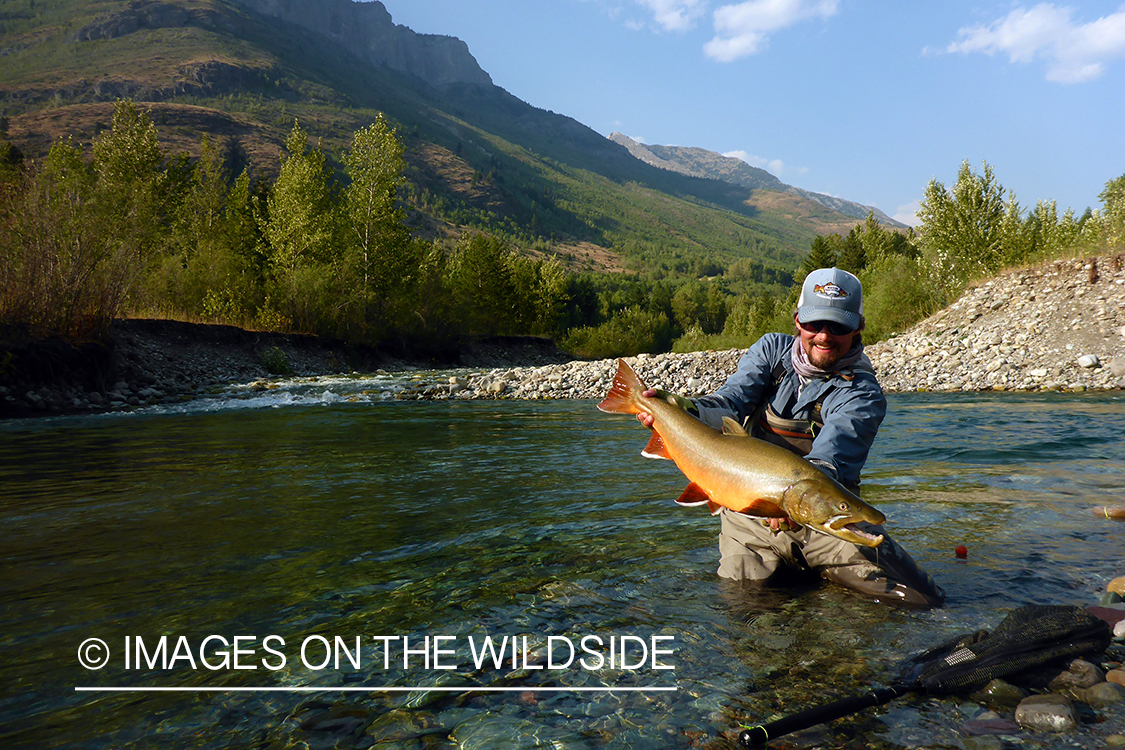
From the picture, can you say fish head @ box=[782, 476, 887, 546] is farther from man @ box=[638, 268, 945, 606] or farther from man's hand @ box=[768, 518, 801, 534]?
man @ box=[638, 268, 945, 606]

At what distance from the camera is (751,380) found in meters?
4.67

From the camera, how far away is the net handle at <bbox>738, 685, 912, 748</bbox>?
2.61 metres

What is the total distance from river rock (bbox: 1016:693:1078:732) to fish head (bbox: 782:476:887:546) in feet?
3.13

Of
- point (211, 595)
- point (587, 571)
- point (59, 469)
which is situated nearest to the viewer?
point (211, 595)

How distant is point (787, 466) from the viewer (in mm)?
3207

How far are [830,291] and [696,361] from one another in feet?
80.9

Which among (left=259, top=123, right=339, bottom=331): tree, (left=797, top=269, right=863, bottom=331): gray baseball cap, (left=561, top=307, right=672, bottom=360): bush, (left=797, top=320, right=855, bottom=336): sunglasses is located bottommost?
(left=561, top=307, right=672, bottom=360): bush

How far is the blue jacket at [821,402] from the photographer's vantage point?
388 centimetres

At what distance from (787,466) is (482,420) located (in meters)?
14.5

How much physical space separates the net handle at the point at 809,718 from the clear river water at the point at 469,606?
92 mm

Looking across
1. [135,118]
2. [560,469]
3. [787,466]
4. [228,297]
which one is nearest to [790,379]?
[787,466]

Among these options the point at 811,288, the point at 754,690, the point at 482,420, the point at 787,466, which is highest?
the point at 811,288

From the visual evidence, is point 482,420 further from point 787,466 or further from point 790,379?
point 787,466

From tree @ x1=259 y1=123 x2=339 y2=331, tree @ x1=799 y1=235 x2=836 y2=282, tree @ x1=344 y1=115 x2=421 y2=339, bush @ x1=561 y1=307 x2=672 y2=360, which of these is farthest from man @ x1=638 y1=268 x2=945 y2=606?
bush @ x1=561 y1=307 x2=672 y2=360
